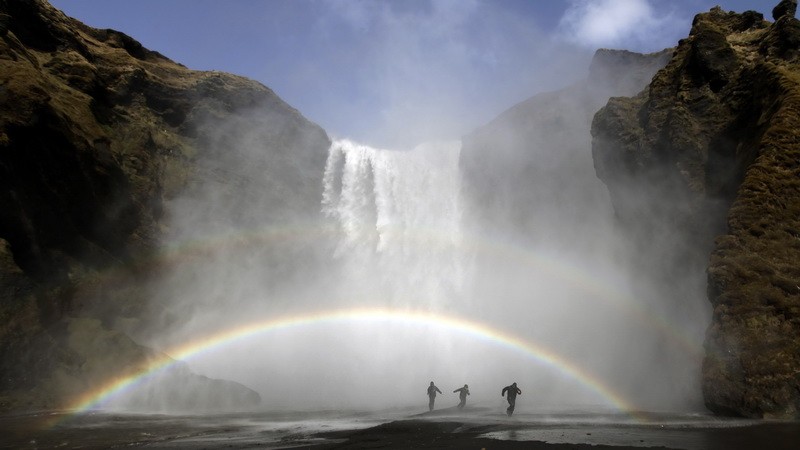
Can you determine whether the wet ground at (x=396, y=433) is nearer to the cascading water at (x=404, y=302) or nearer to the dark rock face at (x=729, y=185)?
the dark rock face at (x=729, y=185)

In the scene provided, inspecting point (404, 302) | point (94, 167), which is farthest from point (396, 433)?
point (404, 302)

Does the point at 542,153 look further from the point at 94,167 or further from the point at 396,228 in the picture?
the point at 94,167

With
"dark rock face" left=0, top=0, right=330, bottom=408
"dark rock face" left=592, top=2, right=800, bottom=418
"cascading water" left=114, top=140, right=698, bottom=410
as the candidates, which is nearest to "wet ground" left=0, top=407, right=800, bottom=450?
"dark rock face" left=592, top=2, right=800, bottom=418

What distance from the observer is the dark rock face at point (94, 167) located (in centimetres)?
2686

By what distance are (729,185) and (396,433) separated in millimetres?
20618

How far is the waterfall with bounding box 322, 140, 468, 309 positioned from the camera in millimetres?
56344

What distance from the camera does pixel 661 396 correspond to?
28922 mm

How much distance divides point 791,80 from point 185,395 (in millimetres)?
33354

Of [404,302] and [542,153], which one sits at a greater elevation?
[542,153]

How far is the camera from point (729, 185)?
25781 mm

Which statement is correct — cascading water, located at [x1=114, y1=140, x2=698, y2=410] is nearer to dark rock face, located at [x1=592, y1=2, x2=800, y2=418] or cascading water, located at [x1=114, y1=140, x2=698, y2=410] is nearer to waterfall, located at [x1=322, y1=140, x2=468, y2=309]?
waterfall, located at [x1=322, y1=140, x2=468, y2=309]

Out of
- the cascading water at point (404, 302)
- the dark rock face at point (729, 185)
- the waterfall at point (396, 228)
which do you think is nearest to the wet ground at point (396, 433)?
the dark rock face at point (729, 185)

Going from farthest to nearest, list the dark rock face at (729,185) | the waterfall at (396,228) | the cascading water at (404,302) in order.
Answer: the waterfall at (396,228), the cascading water at (404,302), the dark rock face at (729,185)

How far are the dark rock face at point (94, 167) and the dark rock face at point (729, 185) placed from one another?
28.7 meters
